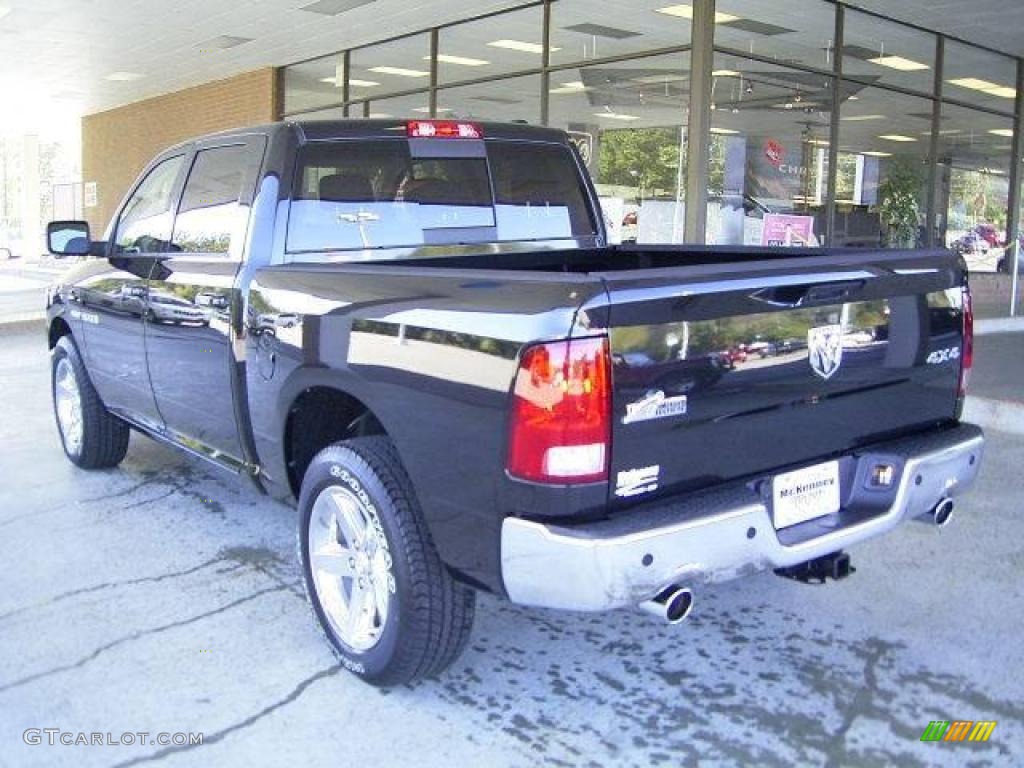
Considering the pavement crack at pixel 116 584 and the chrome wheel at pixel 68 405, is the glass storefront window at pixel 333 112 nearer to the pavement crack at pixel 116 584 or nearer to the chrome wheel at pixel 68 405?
the chrome wheel at pixel 68 405

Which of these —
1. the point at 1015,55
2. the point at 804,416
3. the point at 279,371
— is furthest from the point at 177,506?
the point at 1015,55

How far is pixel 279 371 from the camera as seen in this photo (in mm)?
3703

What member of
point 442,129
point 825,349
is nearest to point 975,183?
point 442,129

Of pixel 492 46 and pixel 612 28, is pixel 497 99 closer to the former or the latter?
pixel 492 46

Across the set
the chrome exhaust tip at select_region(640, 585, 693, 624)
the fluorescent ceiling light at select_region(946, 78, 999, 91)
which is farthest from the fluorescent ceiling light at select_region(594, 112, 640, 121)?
the chrome exhaust tip at select_region(640, 585, 693, 624)

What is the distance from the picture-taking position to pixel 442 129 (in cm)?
448

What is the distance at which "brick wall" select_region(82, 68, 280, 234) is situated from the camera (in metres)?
19.1

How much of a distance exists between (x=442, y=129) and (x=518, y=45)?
10.4m

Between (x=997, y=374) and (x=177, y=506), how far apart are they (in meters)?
7.32

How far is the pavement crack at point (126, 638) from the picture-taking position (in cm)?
342

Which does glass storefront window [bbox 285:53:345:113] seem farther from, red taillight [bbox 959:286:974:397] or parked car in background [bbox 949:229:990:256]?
red taillight [bbox 959:286:974:397]

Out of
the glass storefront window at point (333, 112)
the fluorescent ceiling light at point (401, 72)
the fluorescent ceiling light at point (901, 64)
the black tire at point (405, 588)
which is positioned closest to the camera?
the black tire at point (405, 588)

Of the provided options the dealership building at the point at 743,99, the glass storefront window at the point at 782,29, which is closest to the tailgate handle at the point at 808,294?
the dealership building at the point at 743,99

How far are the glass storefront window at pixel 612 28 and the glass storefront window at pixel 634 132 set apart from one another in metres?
0.22
